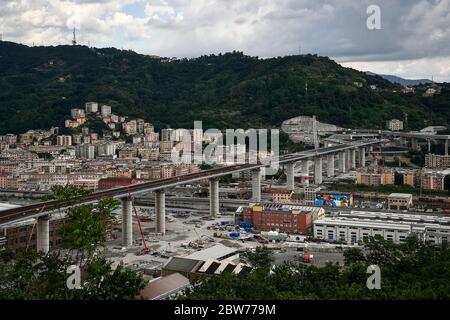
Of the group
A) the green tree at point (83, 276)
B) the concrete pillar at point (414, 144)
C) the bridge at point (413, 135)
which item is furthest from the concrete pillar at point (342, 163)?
the green tree at point (83, 276)

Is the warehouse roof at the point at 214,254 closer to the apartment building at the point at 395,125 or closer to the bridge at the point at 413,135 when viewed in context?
the bridge at the point at 413,135

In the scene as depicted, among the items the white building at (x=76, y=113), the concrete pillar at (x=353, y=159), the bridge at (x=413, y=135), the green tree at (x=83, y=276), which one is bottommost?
the green tree at (x=83, y=276)

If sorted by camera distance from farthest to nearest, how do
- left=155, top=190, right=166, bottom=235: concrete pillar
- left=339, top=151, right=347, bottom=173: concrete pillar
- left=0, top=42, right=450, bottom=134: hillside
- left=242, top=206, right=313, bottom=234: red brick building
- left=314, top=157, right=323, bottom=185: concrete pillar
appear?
left=0, top=42, right=450, bottom=134: hillside → left=339, top=151, right=347, bottom=173: concrete pillar → left=314, top=157, right=323, bottom=185: concrete pillar → left=155, top=190, right=166, bottom=235: concrete pillar → left=242, top=206, right=313, bottom=234: red brick building

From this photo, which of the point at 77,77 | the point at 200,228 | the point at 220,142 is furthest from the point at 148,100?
the point at 200,228

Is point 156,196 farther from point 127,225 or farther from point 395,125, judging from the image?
point 395,125

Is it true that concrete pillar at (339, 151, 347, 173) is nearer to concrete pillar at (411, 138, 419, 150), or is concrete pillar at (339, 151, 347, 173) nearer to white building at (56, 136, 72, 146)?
concrete pillar at (411, 138, 419, 150)

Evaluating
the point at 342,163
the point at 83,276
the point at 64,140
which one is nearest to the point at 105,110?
the point at 64,140

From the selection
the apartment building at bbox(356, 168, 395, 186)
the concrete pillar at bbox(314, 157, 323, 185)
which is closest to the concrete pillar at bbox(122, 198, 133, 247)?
the apartment building at bbox(356, 168, 395, 186)
